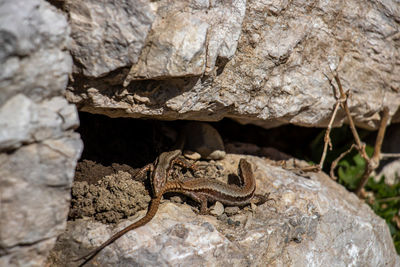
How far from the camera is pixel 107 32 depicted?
3186 millimetres

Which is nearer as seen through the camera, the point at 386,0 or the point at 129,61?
the point at 129,61

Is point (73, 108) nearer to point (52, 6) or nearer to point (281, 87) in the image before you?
point (52, 6)

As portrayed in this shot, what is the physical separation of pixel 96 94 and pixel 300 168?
Result: 10.6 ft

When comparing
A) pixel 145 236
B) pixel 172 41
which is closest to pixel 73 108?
pixel 172 41

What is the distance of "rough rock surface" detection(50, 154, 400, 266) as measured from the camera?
143 inches

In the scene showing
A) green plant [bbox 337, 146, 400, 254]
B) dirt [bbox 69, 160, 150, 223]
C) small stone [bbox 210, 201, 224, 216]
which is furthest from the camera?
green plant [bbox 337, 146, 400, 254]

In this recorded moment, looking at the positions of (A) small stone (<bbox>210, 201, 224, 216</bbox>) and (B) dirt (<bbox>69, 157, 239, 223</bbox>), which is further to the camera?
(A) small stone (<bbox>210, 201, 224, 216</bbox>)

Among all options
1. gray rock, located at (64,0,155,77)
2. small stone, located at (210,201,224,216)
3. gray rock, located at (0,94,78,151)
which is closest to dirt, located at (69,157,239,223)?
small stone, located at (210,201,224,216)

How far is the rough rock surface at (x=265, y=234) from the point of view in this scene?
3621 millimetres

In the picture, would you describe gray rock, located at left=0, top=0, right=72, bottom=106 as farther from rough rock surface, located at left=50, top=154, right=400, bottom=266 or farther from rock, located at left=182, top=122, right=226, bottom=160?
rock, located at left=182, top=122, right=226, bottom=160

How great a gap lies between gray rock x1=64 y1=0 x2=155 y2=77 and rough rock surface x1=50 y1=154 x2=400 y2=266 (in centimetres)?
155

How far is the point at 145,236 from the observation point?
3.72 m

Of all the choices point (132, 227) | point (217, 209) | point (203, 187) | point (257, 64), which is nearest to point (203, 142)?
point (203, 187)

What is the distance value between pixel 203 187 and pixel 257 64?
152cm
